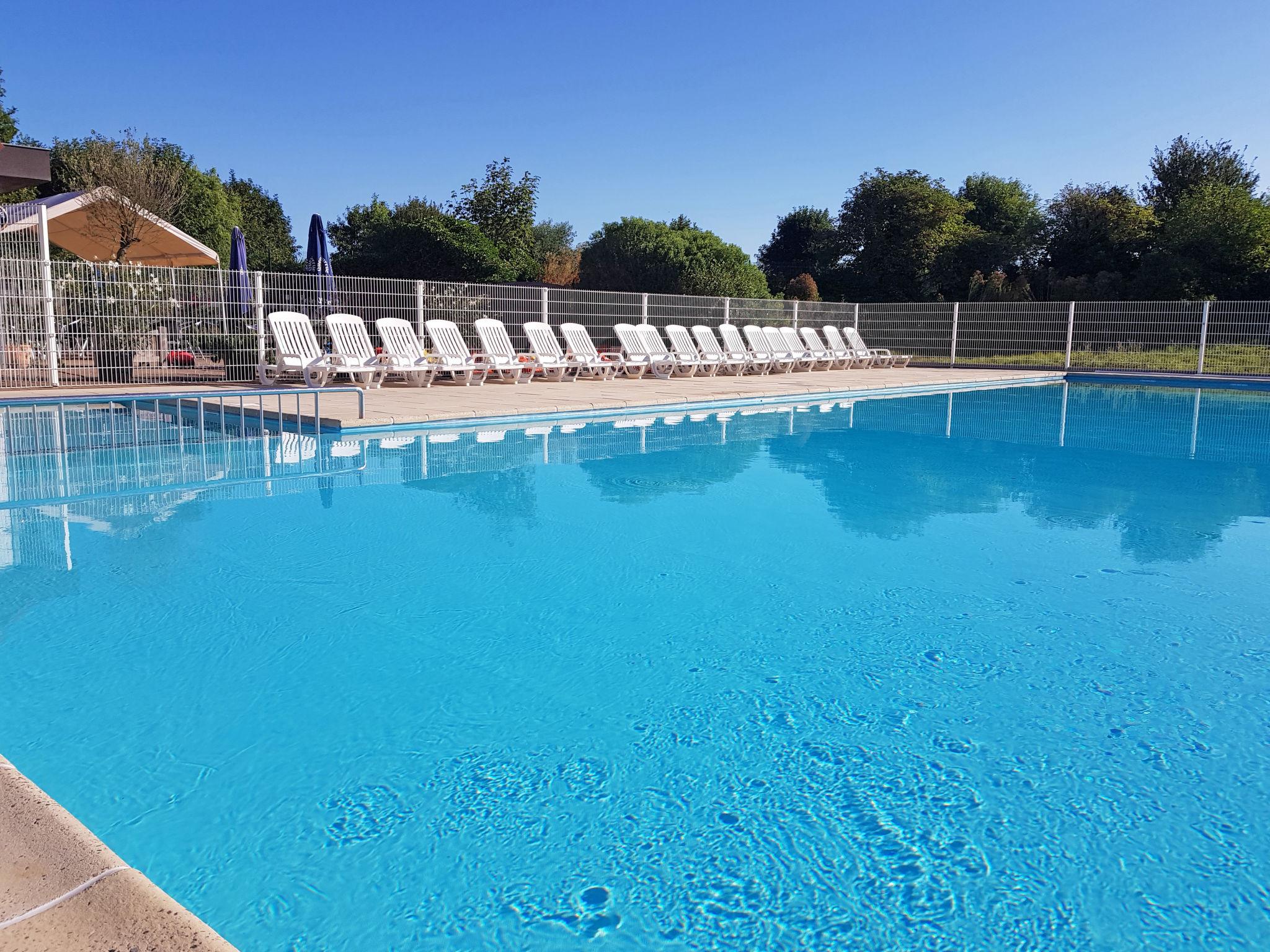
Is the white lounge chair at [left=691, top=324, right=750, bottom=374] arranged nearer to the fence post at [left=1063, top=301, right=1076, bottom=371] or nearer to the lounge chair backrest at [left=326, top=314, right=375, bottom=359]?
the lounge chair backrest at [left=326, top=314, right=375, bottom=359]

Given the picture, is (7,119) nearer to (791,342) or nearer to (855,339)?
(791,342)

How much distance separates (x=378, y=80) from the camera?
18438mm

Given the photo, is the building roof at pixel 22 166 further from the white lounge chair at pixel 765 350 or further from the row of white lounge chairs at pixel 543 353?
the white lounge chair at pixel 765 350

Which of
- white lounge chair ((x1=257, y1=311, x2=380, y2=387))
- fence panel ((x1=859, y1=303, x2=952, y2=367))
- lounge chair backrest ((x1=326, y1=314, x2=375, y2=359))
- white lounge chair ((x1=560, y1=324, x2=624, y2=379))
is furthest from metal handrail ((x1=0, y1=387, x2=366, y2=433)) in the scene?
fence panel ((x1=859, y1=303, x2=952, y2=367))

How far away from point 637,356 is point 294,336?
5064 mm

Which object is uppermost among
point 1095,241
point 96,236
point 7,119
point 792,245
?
point 7,119

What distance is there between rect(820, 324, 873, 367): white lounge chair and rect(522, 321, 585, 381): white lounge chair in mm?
6057

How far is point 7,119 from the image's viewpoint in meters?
24.9

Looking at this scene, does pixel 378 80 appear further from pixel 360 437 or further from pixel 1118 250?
pixel 1118 250

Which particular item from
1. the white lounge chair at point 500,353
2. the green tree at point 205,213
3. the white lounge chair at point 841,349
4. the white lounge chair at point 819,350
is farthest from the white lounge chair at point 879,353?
the green tree at point 205,213

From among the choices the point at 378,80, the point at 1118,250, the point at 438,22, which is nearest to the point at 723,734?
the point at 438,22

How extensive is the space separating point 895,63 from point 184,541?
16.4 m

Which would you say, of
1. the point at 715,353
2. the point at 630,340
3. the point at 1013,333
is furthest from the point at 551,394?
the point at 1013,333

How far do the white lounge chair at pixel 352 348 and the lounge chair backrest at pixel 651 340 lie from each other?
4.32 m
